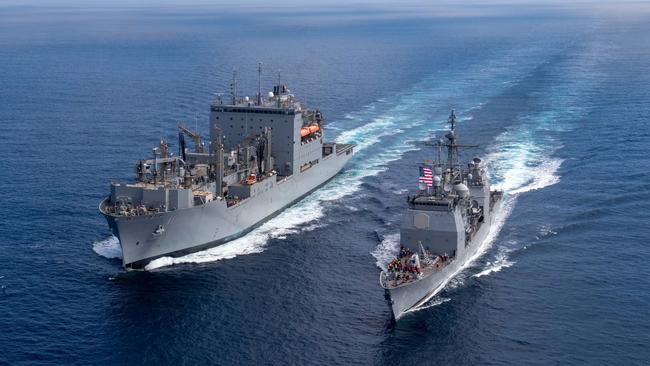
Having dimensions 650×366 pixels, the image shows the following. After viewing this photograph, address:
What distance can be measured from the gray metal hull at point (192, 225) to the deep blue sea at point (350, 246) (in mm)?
1191

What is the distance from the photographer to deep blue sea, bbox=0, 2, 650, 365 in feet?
155

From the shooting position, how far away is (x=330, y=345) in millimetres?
46969

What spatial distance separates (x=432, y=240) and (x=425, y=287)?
492 cm

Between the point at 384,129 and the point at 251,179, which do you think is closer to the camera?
the point at 251,179

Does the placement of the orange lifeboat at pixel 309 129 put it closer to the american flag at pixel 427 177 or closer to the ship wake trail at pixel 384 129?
the ship wake trail at pixel 384 129

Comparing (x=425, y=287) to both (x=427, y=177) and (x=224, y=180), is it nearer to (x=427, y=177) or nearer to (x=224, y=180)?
(x=427, y=177)

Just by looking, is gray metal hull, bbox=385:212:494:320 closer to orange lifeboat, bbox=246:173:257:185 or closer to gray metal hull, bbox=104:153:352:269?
gray metal hull, bbox=104:153:352:269

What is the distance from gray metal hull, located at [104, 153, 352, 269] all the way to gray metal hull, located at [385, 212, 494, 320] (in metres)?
19.9

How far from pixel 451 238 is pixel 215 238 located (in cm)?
2031

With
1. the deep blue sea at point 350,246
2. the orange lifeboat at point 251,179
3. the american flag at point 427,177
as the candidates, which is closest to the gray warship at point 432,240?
the american flag at point 427,177

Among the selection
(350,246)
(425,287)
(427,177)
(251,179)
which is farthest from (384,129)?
(425,287)

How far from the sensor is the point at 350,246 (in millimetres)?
63969

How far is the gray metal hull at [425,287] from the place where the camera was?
50.2 metres

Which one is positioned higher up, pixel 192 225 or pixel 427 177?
pixel 427 177
